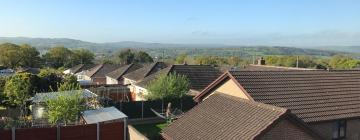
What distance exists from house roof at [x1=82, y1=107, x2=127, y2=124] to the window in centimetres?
1151

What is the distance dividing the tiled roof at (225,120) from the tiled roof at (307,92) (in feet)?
9.02

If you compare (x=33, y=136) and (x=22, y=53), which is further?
(x=22, y=53)

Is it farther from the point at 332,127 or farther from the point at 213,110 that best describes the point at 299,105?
the point at 213,110

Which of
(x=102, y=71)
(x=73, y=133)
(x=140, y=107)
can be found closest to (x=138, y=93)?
(x=140, y=107)

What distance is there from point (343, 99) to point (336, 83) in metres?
1.93

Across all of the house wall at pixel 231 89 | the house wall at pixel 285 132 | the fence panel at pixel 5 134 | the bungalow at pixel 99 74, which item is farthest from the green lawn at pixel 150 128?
the bungalow at pixel 99 74

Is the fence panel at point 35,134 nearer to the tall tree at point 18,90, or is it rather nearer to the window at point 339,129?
the tall tree at point 18,90

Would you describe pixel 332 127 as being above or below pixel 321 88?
below

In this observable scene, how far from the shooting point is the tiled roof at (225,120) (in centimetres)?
1600

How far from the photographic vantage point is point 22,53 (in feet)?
345

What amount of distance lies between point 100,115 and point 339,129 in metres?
13.2

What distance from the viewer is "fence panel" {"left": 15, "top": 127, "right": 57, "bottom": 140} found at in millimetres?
19391

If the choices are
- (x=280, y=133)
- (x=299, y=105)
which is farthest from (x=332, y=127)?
(x=280, y=133)

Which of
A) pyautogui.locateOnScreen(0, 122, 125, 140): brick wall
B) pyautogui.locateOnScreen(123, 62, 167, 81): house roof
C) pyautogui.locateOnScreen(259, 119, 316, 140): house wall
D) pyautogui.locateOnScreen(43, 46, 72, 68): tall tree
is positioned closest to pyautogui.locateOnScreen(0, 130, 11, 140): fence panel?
pyautogui.locateOnScreen(0, 122, 125, 140): brick wall
